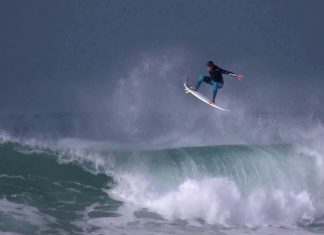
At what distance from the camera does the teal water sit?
52.6ft

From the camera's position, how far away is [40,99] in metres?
24.6

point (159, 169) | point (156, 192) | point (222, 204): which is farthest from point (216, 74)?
point (156, 192)

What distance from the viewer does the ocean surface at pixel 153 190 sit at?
52.7ft

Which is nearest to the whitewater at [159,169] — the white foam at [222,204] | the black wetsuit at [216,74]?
the white foam at [222,204]

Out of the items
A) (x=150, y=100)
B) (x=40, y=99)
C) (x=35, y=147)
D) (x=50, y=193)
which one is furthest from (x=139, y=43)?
(x=50, y=193)

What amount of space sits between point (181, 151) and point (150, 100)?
507 centimetres

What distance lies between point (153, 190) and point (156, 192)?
0.15m

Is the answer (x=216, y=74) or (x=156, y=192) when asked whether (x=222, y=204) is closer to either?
(x=156, y=192)

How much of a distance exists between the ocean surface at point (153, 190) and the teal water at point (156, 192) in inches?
1.2

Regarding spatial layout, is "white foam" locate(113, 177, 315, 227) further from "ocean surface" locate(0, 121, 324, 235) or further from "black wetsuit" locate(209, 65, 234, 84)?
"black wetsuit" locate(209, 65, 234, 84)

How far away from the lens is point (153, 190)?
1789 centimetres

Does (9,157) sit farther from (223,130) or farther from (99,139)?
(223,130)

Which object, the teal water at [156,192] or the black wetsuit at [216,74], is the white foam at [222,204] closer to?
the teal water at [156,192]

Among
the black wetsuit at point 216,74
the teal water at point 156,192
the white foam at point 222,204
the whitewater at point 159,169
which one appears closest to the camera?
the teal water at point 156,192
